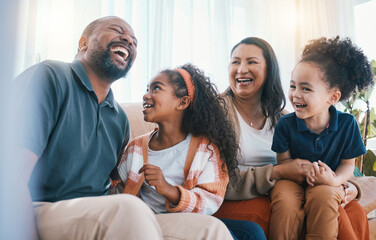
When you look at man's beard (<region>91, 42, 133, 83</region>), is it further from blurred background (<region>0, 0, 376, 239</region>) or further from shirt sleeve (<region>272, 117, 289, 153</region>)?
shirt sleeve (<region>272, 117, 289, 153</region>)

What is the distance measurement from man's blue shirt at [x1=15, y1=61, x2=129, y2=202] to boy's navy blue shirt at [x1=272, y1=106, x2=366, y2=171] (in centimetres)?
70

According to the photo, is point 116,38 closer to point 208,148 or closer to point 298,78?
point 208,148

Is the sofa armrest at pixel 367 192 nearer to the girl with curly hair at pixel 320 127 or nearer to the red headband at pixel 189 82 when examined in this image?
the girl with curly hair at pixel 320 127

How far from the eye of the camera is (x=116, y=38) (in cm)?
108

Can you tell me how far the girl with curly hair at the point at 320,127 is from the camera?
114 cm

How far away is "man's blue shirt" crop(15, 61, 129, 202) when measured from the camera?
32.2 inches

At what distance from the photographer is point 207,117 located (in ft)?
3.88

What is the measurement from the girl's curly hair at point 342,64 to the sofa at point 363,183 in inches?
15.2

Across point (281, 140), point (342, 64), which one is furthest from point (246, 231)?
point (342, 64)

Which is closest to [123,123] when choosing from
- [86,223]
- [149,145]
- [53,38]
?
[149,145]

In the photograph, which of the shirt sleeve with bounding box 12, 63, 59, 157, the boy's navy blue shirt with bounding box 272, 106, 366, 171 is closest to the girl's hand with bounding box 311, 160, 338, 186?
the boy's navy blue shirt with bounding box 272, 106, 366, 171

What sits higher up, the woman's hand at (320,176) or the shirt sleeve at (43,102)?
the shirt sleeve at (43,102)

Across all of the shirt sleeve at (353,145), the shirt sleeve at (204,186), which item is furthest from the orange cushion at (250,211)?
the shirt sleeve at (353,145)

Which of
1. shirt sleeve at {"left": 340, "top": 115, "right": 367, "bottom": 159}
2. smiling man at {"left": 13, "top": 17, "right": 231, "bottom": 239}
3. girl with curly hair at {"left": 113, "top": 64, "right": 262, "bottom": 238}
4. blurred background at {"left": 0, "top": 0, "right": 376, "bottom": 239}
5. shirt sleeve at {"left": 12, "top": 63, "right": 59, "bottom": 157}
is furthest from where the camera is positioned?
blurred background at {"left": 0, "top": 0, "right": 376, "bottom": 239}
